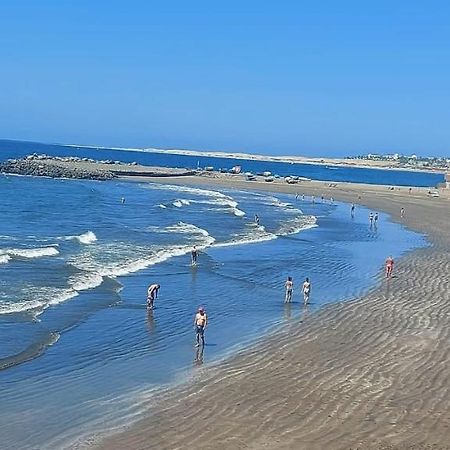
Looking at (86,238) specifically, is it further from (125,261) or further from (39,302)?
(39,302)

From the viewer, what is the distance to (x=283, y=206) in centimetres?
6762

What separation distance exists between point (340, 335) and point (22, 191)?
5596 cm

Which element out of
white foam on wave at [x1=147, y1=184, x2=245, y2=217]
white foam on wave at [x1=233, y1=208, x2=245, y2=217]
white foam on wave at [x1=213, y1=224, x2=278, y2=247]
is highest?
white foam on wave at [x1=233, y1=208, x2=245, y2=217]

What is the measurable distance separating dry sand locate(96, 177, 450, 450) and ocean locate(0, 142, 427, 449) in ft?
2.53

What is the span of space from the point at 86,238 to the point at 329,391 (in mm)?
24790

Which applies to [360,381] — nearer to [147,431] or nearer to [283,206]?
[147,431]

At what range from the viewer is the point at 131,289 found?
2528 centimetres

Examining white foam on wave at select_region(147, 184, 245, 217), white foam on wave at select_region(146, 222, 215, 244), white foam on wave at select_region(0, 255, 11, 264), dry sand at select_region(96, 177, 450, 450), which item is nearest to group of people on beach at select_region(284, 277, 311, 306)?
dry sand at select_region(96, 177, 450, 450)

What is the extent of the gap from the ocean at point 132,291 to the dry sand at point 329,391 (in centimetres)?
77

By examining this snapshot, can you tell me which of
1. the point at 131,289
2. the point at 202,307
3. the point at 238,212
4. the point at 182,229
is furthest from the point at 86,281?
the point at 238,212

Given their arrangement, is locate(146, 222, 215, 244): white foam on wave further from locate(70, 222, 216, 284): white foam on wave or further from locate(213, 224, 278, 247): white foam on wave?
locate(70, 222, 216, 284): white foam on wave

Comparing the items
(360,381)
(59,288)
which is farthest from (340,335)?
(59,288)

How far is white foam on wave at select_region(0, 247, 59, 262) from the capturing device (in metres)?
30.4

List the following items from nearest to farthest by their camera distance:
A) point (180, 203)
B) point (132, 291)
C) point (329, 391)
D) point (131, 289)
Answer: point (329, 391), point (132, 291), point (131, 289), point (180, 203)
